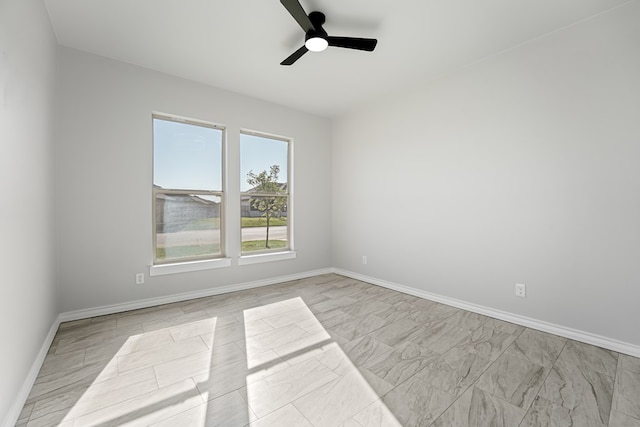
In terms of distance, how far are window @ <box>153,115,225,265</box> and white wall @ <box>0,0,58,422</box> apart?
1042mm

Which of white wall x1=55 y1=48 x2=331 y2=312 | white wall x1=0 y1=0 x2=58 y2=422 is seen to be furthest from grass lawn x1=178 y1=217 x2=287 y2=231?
white wall x1=0 y1=0 x2=58 y2=422

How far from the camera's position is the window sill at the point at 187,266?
331 centimetres

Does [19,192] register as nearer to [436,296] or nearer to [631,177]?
[436,296]

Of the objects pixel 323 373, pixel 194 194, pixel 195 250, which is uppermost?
pixel 194 194

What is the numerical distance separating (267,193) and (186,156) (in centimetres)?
125

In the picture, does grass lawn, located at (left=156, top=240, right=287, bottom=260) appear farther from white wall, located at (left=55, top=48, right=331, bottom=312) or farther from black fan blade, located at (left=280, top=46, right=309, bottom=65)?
black fan blade, located at (left=280, top=46, right=309, bottom=65)

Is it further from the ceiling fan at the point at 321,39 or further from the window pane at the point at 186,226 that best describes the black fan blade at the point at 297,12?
the window pane at the point at 186,226

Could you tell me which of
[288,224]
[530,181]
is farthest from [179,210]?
[530,181]

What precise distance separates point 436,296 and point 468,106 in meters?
2.30

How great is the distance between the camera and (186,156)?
3.64m

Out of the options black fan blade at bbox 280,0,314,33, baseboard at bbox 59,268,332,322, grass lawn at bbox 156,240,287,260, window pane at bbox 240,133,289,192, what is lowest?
baseboard at bbox 59,268,332,322

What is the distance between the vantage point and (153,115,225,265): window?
3447 mm

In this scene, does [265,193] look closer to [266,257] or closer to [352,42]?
[266,257]

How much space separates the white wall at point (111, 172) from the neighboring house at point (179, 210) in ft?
0.58
